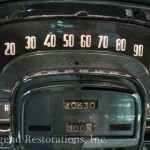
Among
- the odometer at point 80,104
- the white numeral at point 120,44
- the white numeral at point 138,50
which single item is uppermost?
the white numeral at point 120,44

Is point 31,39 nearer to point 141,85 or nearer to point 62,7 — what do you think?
point 62,7

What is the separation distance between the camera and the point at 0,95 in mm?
1114

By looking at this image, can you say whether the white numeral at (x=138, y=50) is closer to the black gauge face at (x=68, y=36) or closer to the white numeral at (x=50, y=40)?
the black gauge face at (x=68, y=36)

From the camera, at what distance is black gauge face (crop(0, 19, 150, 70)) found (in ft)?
3.45

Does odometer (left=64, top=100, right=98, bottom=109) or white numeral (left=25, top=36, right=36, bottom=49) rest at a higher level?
white numeral (left=25, top=36, right=36, bottom=49)

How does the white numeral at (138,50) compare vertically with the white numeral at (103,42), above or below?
below

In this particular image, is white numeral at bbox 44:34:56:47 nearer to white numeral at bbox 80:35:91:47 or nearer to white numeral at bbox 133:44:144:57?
white numeral at bbox 80:35:91:47

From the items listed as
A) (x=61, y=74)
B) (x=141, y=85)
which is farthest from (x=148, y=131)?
(x=61, y=74)

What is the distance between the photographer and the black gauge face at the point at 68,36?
1053 mm

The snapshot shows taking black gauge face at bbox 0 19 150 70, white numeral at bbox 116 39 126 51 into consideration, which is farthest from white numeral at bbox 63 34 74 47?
white numeral at bbox 116 39 126 51

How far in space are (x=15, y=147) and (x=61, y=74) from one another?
0.24 metres

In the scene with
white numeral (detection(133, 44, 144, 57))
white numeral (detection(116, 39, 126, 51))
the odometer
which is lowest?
the odometer

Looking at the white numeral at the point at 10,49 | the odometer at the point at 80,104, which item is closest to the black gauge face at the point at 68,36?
the white numeral at the point at 10,49

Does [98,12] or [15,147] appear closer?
[98,12]
